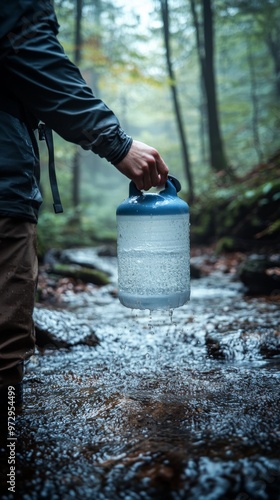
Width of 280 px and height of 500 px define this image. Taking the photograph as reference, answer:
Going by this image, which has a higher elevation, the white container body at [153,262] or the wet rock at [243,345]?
the white container body at [153,262]

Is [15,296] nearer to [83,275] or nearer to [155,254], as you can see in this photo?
[155,254]

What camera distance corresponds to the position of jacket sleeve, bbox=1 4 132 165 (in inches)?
66.7

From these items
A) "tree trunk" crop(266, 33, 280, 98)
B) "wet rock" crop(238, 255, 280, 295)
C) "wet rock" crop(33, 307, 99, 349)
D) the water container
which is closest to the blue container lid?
the water container

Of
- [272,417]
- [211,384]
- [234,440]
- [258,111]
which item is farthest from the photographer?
[258,111]

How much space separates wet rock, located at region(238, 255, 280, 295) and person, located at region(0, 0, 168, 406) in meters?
3.93

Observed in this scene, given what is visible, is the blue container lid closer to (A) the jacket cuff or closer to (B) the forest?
(A) the jacket cuff

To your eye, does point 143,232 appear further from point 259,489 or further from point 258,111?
point 258,111

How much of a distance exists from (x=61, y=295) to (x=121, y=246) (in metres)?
3.28

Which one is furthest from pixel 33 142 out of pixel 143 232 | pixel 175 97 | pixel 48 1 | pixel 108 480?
pixel 175 97

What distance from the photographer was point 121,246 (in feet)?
8.70

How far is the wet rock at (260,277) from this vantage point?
17.2ft

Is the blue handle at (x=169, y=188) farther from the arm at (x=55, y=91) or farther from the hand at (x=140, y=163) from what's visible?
the arm at (x=55, y=91)

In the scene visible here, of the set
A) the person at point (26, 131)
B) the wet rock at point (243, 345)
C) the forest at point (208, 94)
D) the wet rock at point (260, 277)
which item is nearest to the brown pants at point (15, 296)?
the person at point (26, 131)

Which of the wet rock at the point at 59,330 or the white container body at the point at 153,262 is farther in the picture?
the wet rock at the point at 59,330
